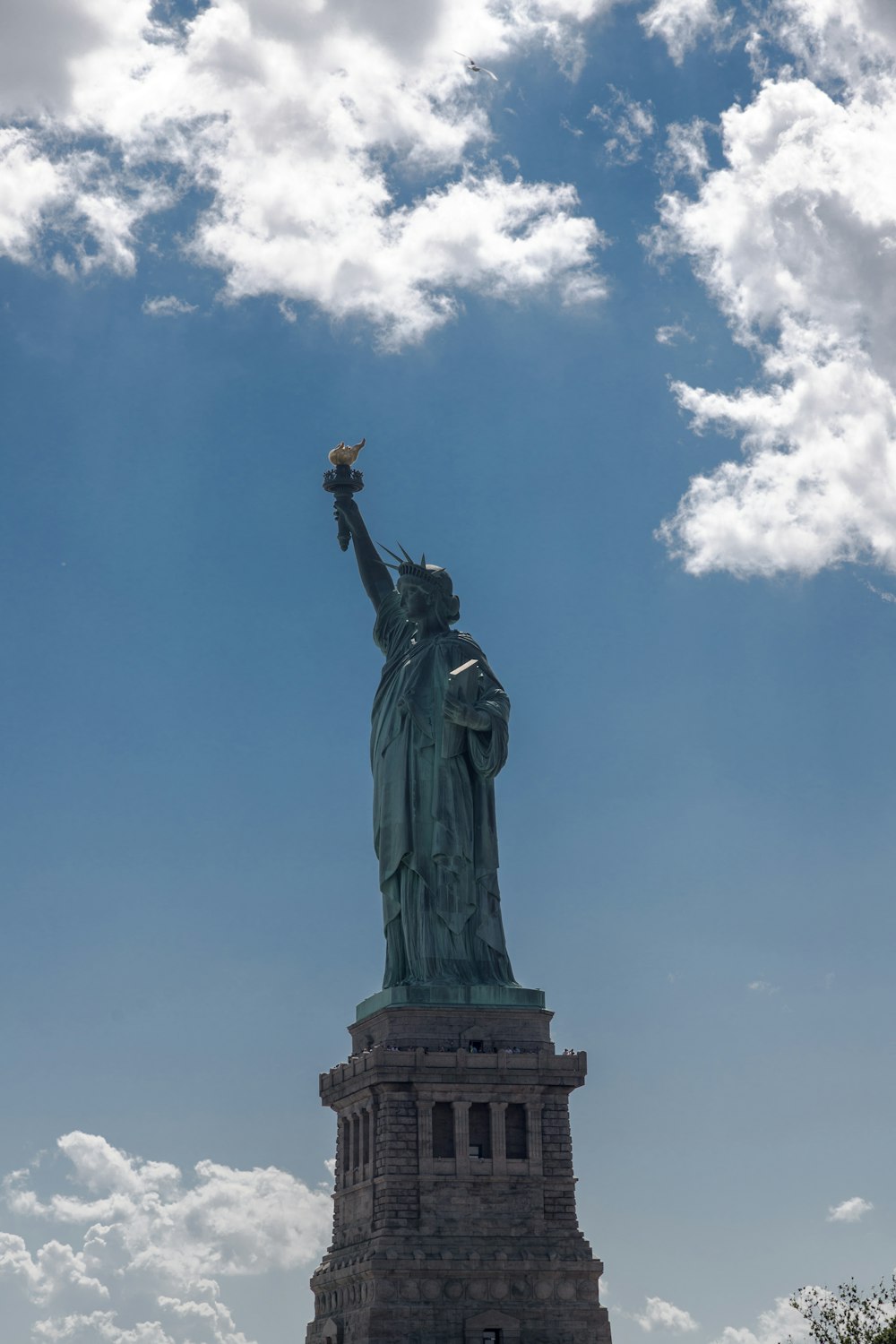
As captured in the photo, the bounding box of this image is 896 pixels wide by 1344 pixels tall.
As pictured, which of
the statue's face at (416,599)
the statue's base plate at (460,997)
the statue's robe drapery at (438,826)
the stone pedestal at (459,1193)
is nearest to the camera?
the stone pedestal at (459,1193)

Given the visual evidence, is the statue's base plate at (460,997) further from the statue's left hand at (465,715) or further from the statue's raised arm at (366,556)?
the statue's raised arm at (366,556)

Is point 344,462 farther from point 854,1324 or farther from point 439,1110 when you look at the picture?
point 854,1324

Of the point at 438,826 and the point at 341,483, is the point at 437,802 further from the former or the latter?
the point at 341,483

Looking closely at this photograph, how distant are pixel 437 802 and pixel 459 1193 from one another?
10715 millimetres

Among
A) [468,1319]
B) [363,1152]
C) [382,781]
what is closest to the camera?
[468,1319]

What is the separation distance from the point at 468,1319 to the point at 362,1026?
8.85m

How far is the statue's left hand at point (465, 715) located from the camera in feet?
208

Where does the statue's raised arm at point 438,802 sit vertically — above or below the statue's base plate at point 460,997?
above

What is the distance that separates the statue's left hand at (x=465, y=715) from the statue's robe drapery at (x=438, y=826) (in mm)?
238

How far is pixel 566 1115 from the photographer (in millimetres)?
60625

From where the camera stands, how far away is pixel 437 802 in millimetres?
63344

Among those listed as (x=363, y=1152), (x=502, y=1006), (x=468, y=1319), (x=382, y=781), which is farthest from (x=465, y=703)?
(x=468, y=1319)

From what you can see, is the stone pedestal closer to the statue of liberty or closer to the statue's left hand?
the statue of liberty

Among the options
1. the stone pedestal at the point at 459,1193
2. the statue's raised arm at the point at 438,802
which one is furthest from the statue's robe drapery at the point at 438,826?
the stone pedestal at the point at 459,1193
